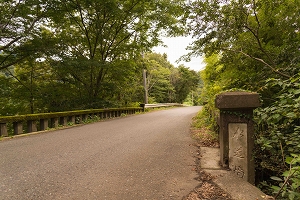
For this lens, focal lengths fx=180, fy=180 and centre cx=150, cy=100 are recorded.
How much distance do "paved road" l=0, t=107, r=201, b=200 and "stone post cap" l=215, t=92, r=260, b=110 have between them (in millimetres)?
1072

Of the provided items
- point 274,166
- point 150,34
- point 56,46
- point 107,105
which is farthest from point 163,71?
point 274,166

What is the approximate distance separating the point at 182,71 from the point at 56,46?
24.5 meters

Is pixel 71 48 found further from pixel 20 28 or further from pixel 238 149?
pixel 238 149

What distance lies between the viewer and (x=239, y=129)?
2.40m

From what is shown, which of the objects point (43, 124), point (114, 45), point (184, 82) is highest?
point (114, 45)

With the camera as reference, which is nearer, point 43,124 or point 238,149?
point 238,149

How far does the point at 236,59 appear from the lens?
4527mm

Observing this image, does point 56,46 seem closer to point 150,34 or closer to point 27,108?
point 27,108

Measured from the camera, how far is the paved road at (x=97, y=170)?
2047 millimetres

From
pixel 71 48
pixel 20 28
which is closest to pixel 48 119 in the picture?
pixel 20 28

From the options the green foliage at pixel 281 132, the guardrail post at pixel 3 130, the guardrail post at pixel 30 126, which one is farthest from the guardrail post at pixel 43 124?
the green foliage at pixel 281 132

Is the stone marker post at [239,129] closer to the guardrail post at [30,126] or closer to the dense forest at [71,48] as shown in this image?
the guardrail post at [30,126]

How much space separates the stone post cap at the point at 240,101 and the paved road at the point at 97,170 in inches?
42.2

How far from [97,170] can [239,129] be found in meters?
2.08
